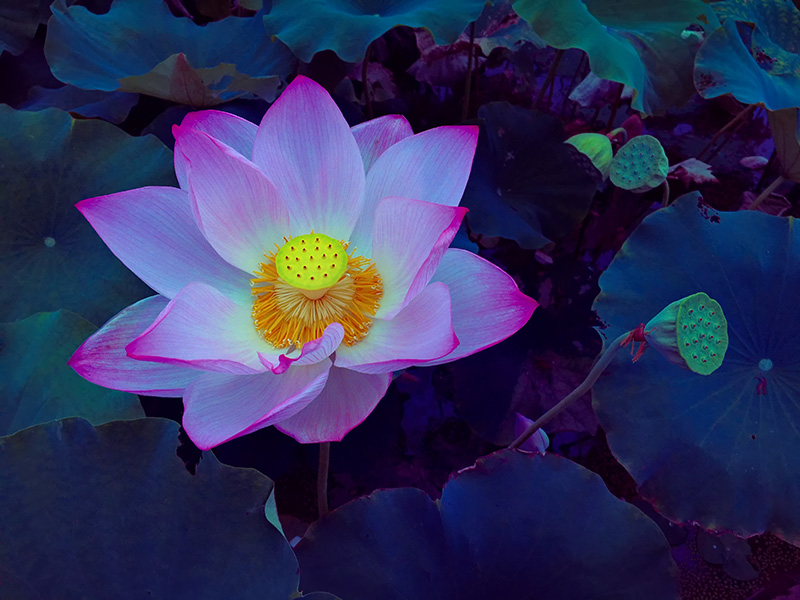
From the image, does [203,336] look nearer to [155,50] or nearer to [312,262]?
[312,262]

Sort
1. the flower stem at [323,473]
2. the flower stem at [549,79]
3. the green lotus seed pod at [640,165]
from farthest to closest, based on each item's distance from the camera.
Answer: the flower stem at [549,79], the green lotus seed pod at [640,165], the flower stem at [323,473]

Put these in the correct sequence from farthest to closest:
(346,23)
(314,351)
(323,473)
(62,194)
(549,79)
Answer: (549,79)
(346,23)
(62,194)
(323,473)
(314,351)

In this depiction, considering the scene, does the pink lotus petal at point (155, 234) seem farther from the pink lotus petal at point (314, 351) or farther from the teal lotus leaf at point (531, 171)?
the teal lotus leaf at point (531, 171)

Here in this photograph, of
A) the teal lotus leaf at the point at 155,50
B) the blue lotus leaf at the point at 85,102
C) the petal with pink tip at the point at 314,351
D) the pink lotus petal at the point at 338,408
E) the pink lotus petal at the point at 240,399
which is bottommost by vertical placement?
the pink lotus petal at the point at 338,408

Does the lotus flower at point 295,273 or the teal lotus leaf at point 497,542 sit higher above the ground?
the lotus flower at point 295,273

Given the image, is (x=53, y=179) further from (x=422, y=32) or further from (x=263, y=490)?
(x=422, y=32)

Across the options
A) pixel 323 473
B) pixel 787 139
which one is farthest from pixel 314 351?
pixel 787 139

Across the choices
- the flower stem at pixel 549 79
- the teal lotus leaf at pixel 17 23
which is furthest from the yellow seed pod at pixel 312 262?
the teal lotus leaf at pixel 17 23
